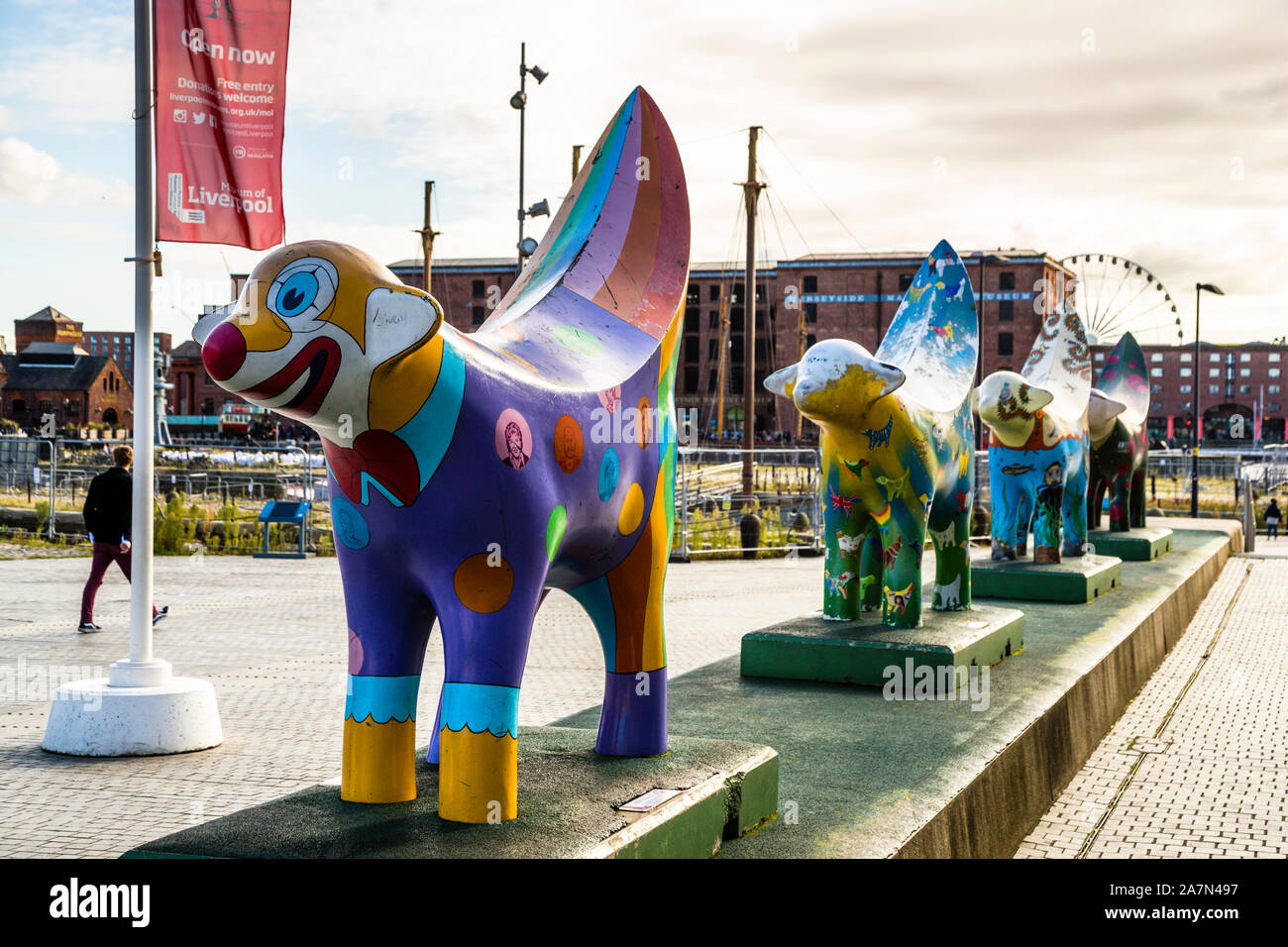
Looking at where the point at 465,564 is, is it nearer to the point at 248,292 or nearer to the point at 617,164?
the point at 248,292

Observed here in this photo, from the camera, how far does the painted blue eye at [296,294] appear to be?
305 centimetres

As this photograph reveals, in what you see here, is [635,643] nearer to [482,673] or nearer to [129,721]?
[482,673]

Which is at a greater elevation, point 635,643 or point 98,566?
point 635,643

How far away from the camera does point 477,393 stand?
3.33m

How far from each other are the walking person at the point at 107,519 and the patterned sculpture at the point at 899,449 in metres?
6.80

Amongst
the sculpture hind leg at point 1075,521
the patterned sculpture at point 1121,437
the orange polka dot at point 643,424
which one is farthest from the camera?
the patterned sculpture at point 1121,437

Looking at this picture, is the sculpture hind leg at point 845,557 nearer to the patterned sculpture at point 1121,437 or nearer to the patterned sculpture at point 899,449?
the patterned sculpture at point 899,449

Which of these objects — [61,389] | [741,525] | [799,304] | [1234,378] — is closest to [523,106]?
[741,525]

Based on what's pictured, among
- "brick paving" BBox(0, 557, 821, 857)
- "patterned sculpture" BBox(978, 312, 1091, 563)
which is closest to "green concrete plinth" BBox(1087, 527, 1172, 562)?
"patterned sculpture" BBox(978, 312, 1091, 563)

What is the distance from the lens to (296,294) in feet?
10.1

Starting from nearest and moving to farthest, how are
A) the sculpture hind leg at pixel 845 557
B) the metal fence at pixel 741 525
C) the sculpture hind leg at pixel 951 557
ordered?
the sculpture hind leg at pixel 845 557 → the sculpture hind leg at pixel 951 557 → the metal fence at pixel 741 525

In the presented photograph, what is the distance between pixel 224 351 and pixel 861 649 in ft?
15.9

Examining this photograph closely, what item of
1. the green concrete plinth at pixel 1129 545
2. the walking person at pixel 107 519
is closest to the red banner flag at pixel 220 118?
the walking person at pixel 107 519

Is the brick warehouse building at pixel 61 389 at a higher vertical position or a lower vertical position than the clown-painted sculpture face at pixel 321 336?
higher
